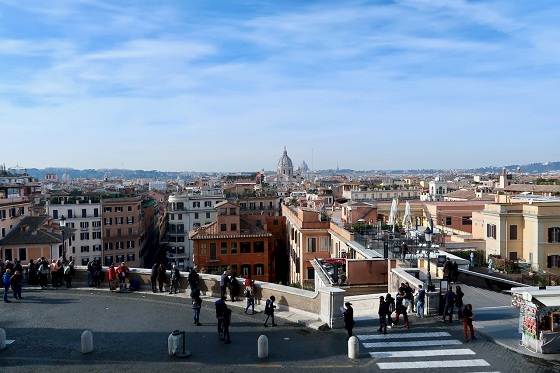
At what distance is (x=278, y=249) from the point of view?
219 feet

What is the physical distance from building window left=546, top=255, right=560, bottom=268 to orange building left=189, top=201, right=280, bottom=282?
2607 cm

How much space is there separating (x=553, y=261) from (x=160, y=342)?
101ft

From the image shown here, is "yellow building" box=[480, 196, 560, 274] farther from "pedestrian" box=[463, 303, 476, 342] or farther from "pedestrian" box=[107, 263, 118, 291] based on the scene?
"pedestrian" box=[107, 263, 118, 291]

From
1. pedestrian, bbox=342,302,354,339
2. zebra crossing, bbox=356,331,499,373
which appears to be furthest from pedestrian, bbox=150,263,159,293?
zebra crossing, bbox=356,331,499,373

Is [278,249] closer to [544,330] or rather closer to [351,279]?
[351,279]

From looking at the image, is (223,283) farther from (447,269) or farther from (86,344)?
(447,269)

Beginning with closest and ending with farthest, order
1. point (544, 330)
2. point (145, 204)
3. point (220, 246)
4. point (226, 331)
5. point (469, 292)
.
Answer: point (544, 330), point (226, 331), point (469, 292), point (220, 246), point (145, 204)

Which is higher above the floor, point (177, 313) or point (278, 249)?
point (177, 313)

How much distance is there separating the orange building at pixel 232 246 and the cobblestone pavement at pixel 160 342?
31.9 m

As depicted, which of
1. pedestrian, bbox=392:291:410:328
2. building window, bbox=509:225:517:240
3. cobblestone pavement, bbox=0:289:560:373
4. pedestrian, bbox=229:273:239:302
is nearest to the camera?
cobblestone pavement, bbox=0:289:560:373

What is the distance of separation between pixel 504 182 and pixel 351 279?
82.4 m

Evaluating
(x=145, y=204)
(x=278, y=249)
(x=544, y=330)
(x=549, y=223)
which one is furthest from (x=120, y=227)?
(x=544, y=330)

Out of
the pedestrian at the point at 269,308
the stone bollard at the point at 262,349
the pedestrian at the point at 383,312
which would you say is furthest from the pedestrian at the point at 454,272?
the stone bollard at the point at 262,349

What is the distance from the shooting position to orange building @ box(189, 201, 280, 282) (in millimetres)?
53500
